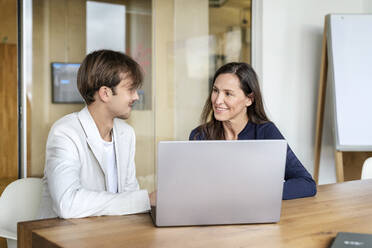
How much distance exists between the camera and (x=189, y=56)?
3676 millimetres

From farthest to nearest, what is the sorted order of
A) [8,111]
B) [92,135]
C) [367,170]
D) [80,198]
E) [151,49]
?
[151,49] < [8,111] < [367,170] < [92,135] < [80,198]

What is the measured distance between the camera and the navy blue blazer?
1.48 meters

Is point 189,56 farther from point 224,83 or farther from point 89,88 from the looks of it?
point 89,88

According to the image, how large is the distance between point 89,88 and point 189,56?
83.3 inches

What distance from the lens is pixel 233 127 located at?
2.18 meters

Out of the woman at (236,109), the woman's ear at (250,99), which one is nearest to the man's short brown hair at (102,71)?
the woman at (236,109)

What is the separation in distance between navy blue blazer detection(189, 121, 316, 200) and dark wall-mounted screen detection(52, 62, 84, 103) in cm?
150

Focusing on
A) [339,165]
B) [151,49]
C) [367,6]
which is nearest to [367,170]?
[339,165]

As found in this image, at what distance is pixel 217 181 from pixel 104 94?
30.8 inches

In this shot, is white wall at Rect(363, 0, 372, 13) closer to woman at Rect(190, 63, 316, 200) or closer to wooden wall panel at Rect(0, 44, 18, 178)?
woman at Rect(190, 63, 316, 200)

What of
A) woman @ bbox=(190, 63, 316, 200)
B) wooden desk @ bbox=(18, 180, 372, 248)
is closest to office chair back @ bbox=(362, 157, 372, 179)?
woman @ bbox=(190, 63, 316, 200)

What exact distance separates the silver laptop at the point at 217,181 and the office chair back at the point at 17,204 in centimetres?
95

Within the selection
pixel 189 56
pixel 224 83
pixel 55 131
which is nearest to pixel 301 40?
pixel 189 56

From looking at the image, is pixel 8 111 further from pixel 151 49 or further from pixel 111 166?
pixel 111 166
